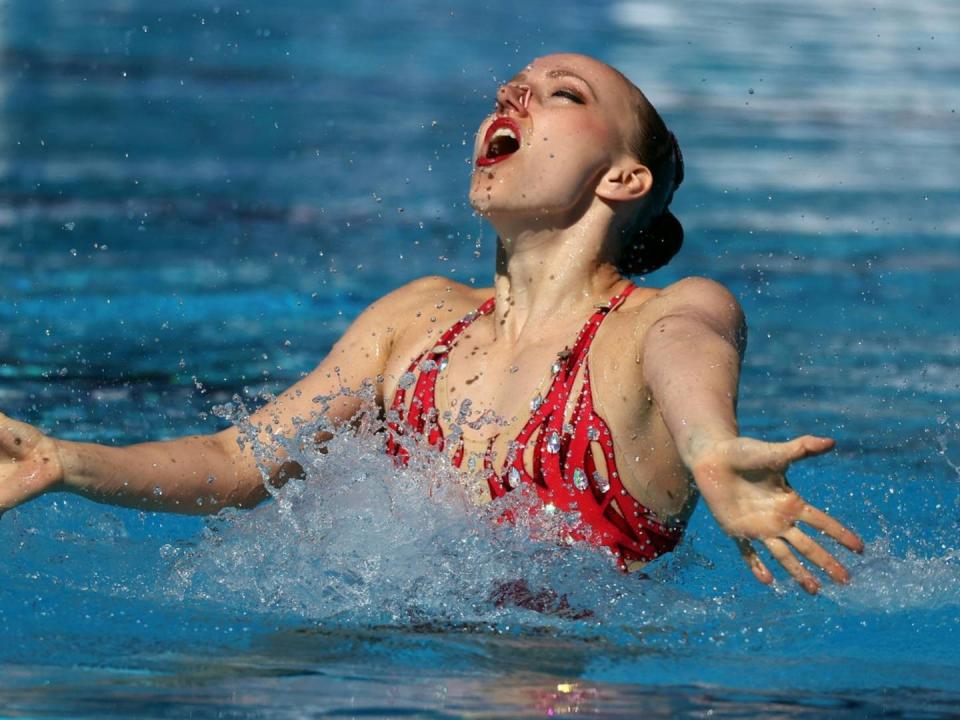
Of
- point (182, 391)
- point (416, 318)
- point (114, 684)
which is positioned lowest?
point (182, 391)

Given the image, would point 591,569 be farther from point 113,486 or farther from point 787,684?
point 113,486

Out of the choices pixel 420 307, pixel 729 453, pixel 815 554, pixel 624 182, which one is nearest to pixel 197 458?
pixel 420 307

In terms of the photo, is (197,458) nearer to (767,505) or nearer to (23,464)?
(23,464)

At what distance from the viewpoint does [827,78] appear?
24.4 feet

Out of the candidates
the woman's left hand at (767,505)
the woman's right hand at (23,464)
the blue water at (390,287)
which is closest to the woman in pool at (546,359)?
the woman's right hand at (23,464)

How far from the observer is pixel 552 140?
2719 mm

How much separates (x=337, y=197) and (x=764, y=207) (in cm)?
160

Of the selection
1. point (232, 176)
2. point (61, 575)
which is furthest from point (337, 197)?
point (61, 575)

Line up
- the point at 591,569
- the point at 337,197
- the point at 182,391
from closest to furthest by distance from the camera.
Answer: the point at 591,569 → the point at 182,391 → the point at 337,197

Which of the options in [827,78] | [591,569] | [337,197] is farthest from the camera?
[827,78]

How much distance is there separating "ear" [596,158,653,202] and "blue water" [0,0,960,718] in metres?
0.57

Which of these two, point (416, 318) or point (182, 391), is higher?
point (416, 318)

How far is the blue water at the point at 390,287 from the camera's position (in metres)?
2.23

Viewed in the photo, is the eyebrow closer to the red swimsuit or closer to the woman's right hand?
the red swimsuit
